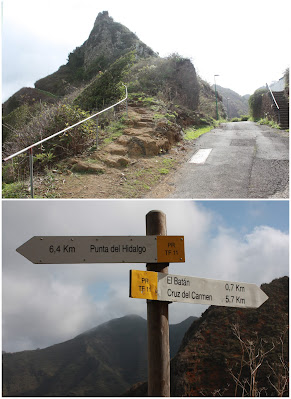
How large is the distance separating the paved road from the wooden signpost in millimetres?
3815

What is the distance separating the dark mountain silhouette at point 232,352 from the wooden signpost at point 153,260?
3.30m

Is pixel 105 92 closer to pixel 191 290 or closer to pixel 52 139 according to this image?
pixel 52 139

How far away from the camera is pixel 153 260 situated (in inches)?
106

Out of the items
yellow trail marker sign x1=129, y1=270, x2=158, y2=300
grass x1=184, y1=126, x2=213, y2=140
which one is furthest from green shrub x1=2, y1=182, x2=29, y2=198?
grass x1=184, y1=126, x2=213, y2=140

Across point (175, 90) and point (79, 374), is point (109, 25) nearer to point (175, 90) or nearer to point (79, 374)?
point (175, 90)

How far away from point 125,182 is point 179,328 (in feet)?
12.1

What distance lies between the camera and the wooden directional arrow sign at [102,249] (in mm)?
2691

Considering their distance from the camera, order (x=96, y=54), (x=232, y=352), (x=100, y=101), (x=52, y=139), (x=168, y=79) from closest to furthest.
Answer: (x=232, y=352), (x=52, y=139), (x=100, y=101), (x=168, y=79), (x=96, y=54)

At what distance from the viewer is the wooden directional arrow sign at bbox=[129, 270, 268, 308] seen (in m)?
2.55

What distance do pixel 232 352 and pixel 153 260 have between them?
14.6 feet

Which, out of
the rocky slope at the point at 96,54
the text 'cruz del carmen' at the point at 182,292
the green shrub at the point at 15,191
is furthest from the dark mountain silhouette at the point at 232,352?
the rocky slope at the point at 96,54

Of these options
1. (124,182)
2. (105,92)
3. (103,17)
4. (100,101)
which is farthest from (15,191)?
(103,17)

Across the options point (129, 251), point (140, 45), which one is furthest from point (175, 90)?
point (129, 251)

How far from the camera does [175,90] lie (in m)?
12.5
